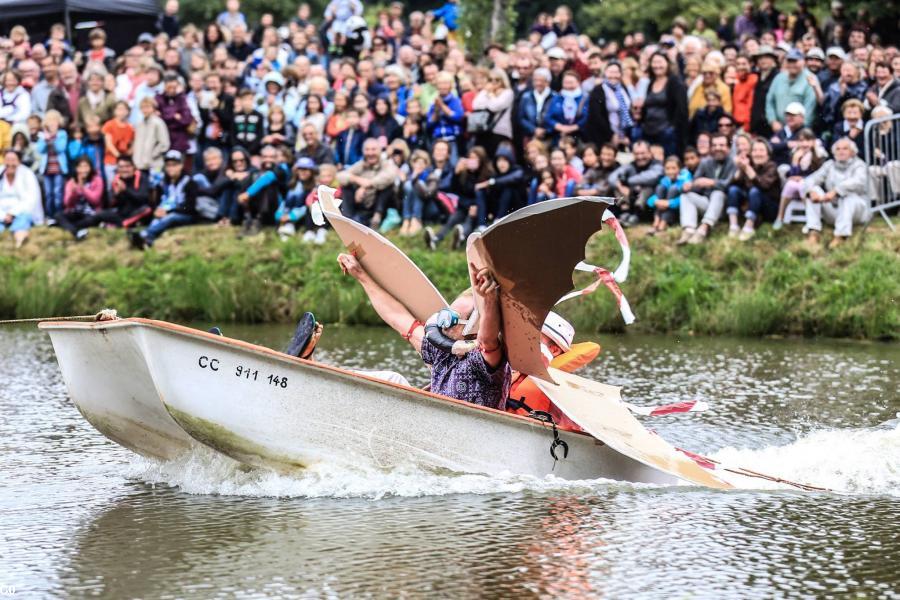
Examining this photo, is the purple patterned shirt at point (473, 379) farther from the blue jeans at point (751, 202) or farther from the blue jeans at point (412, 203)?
the blue jeans at point (412, 203)

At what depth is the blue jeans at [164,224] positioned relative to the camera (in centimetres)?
2117

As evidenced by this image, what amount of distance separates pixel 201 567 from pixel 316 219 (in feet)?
11.5

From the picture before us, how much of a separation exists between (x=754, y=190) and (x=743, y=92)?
141 cm

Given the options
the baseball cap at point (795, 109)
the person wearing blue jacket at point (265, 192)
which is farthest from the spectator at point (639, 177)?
the person wearing blue jacket at point (265, 192)

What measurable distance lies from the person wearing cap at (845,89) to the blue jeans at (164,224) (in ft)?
27.9

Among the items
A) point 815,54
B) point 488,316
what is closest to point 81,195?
point 815,54

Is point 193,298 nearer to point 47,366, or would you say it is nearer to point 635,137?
point 47,366

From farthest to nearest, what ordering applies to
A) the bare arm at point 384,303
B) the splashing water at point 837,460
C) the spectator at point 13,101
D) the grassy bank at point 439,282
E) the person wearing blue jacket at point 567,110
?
the spectator at point 13,101 < the person wearing blue jacket at point 567,110 < the grassy bank at point 439,282 < the bare arm at point 384,303 < the splashing water at point 837,460

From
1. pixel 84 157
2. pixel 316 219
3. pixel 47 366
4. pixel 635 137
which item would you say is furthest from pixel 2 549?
pixel 84 157

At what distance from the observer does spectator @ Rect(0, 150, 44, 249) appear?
850 inches

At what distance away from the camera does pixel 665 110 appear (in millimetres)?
19000

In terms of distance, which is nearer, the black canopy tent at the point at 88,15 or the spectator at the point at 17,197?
the spectator at the point at 17,197

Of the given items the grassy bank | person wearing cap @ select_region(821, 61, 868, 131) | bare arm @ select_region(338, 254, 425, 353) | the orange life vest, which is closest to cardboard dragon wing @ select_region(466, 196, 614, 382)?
the orange life vest

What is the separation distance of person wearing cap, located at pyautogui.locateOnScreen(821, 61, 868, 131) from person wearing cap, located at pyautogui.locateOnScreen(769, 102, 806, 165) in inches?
13.2
